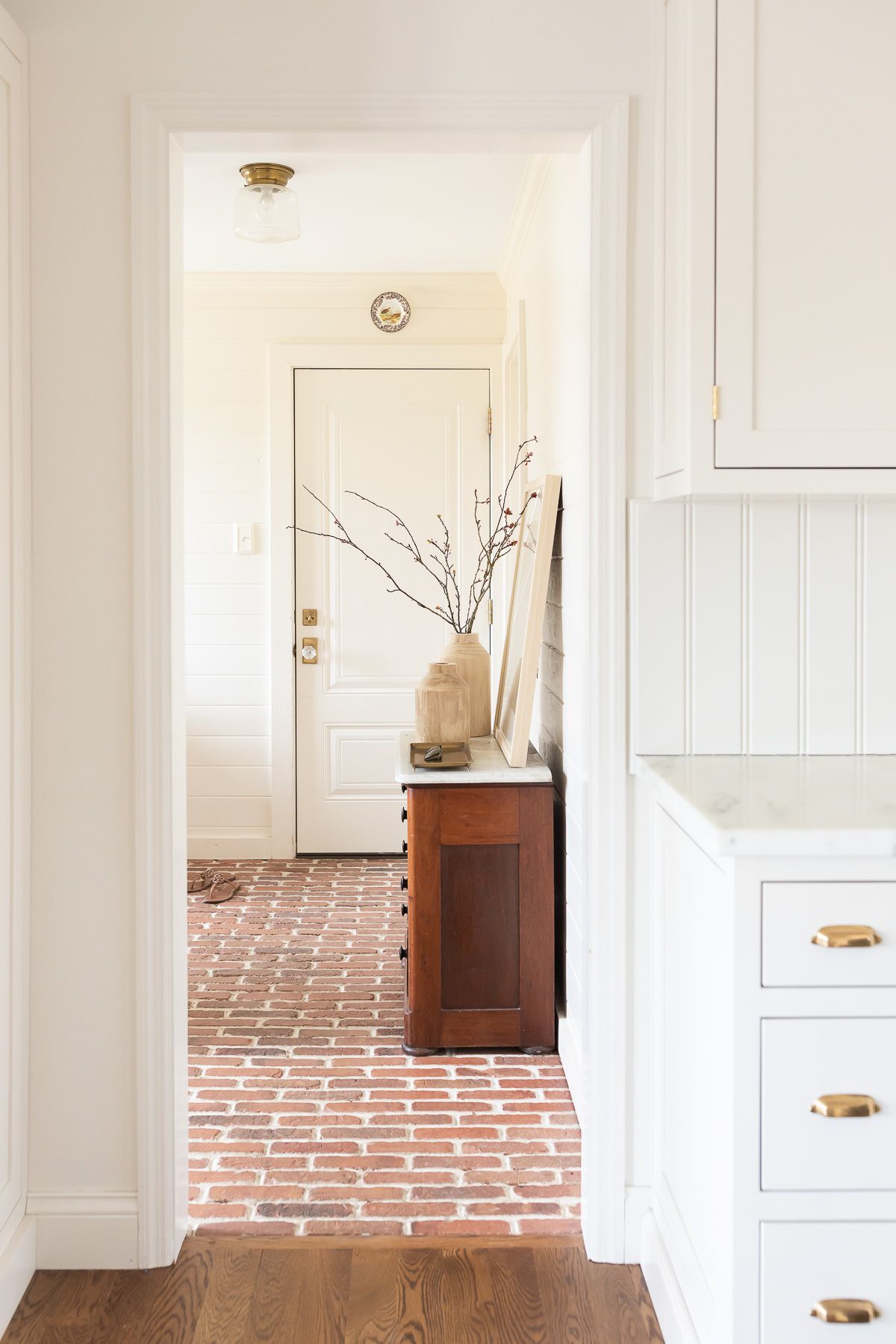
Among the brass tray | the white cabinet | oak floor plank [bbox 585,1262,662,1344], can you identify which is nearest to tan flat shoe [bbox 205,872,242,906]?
the brass tray

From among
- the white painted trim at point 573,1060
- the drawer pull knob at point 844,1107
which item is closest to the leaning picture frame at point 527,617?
the white painted trim at point 573,1060

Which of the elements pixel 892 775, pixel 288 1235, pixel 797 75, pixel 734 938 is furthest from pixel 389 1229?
pixel 797 75

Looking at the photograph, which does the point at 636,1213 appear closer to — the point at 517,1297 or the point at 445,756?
the point at 517,1297

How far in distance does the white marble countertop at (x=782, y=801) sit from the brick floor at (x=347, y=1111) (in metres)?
1.00

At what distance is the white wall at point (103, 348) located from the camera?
6.46 feet

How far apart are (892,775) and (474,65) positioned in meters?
1.41

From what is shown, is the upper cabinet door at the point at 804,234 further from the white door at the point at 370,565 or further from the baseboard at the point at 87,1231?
the white door at the point at 370,565

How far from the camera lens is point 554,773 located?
3301 mm

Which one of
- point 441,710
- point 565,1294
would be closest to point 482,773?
point 441,710

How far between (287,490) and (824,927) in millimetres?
3923

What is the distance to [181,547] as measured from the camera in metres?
2.12

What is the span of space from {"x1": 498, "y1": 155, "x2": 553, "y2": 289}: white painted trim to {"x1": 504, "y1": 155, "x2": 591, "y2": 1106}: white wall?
22 mm

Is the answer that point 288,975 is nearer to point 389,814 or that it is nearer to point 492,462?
point 389,814

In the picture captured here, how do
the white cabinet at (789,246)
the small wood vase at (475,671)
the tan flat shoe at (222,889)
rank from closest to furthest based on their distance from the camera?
the white cabinet at (789,246) → the small wood vase at (475,671) → the tan flat shoe at (222,889)
